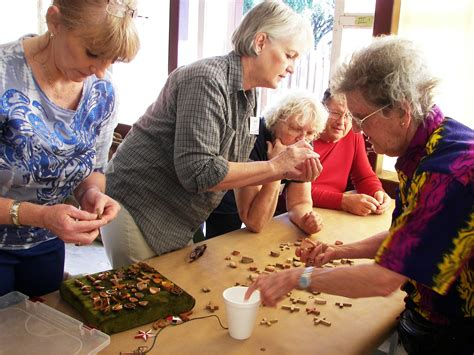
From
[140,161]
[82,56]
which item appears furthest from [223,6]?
[82,56]

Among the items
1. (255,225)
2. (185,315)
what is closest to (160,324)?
(185,315)

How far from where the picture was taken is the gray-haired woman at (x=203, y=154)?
5.77ft

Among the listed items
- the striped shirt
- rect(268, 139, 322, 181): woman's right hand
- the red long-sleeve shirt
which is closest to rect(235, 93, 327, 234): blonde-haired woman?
rect(268, 139, 322, 181): woman's right hand

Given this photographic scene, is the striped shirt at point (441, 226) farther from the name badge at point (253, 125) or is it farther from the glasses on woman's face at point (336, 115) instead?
the glasses on woman's face at point (336, 115)

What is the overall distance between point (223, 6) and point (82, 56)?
2929 mm

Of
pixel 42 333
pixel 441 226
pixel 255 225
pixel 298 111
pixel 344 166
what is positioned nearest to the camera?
pixel 441 226

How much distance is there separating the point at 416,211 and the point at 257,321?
593mm

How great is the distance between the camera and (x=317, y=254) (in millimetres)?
1702

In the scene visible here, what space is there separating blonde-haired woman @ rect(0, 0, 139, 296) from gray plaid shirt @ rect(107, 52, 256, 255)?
0.79 ft

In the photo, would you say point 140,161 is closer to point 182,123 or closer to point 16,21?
point 182,123

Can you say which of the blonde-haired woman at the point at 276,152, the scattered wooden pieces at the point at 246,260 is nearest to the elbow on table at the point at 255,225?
the blonde-haired woman at the point at 276,152

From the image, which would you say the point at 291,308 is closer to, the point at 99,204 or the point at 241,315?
the point at 241,315

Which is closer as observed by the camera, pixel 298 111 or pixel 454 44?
pixel 298 111

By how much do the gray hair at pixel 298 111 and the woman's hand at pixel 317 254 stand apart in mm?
758
